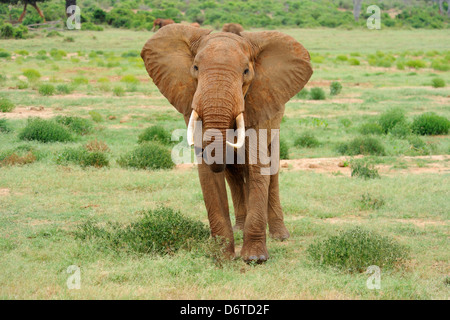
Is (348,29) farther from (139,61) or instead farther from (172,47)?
(172,47)

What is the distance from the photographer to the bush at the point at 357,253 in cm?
547

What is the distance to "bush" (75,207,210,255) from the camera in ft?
18.9

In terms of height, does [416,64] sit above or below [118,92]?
below

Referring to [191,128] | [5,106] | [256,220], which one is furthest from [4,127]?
[191,128]

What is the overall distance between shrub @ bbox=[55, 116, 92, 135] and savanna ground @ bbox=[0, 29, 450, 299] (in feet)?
0.74

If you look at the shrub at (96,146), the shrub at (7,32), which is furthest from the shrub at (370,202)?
the shrub at (7,32)

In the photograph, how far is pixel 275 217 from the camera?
6957 millimetres

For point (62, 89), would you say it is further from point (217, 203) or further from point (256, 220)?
point (256, 220)

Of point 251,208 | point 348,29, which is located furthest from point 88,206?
A: point 348,29

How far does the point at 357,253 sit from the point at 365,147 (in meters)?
6.53

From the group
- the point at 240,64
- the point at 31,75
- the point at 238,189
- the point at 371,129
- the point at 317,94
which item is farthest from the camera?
the point at 31,75

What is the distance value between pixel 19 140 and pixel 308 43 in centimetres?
3174

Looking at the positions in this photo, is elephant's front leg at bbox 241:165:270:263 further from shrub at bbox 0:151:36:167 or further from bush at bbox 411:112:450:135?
bush at bbox 411:112:450:135
